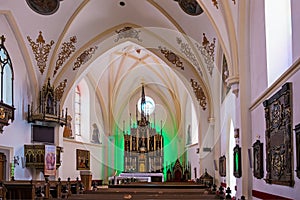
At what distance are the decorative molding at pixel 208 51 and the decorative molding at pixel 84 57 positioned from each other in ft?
14.4

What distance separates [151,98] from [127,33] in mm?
9803

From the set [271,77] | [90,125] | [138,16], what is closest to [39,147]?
[138,16]

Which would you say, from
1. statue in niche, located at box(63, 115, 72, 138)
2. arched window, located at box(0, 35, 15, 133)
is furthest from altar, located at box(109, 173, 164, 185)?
arched window, located at box(0, 35, 15, 133)

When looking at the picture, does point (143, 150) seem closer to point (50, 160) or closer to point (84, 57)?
point (84, 57)

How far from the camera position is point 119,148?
27.6m

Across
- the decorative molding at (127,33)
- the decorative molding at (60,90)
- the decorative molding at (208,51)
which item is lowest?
the decorative molding at (60,90)

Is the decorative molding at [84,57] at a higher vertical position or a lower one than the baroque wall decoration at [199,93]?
higher

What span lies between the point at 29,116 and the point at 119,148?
1116 centimetres

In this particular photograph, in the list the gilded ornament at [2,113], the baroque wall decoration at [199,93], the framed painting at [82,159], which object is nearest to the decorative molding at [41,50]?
the gilded ornament at [2,113]

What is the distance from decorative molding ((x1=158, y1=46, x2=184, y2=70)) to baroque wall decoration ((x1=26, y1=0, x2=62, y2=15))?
5.05 meters

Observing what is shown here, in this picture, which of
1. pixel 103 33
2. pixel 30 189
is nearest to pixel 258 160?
pixel 30 189

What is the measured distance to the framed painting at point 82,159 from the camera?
22.3 m

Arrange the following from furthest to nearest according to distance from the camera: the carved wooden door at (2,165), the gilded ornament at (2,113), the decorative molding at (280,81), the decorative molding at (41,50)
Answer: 1. the decorative molding at (41,50)
2. the carved wooden door at (2,165)
3. the gilded ornament at (2,113)
4. the decorative molding at (280,81)

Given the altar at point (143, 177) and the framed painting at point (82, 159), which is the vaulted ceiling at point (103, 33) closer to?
the framed painting at point (82, 159)
